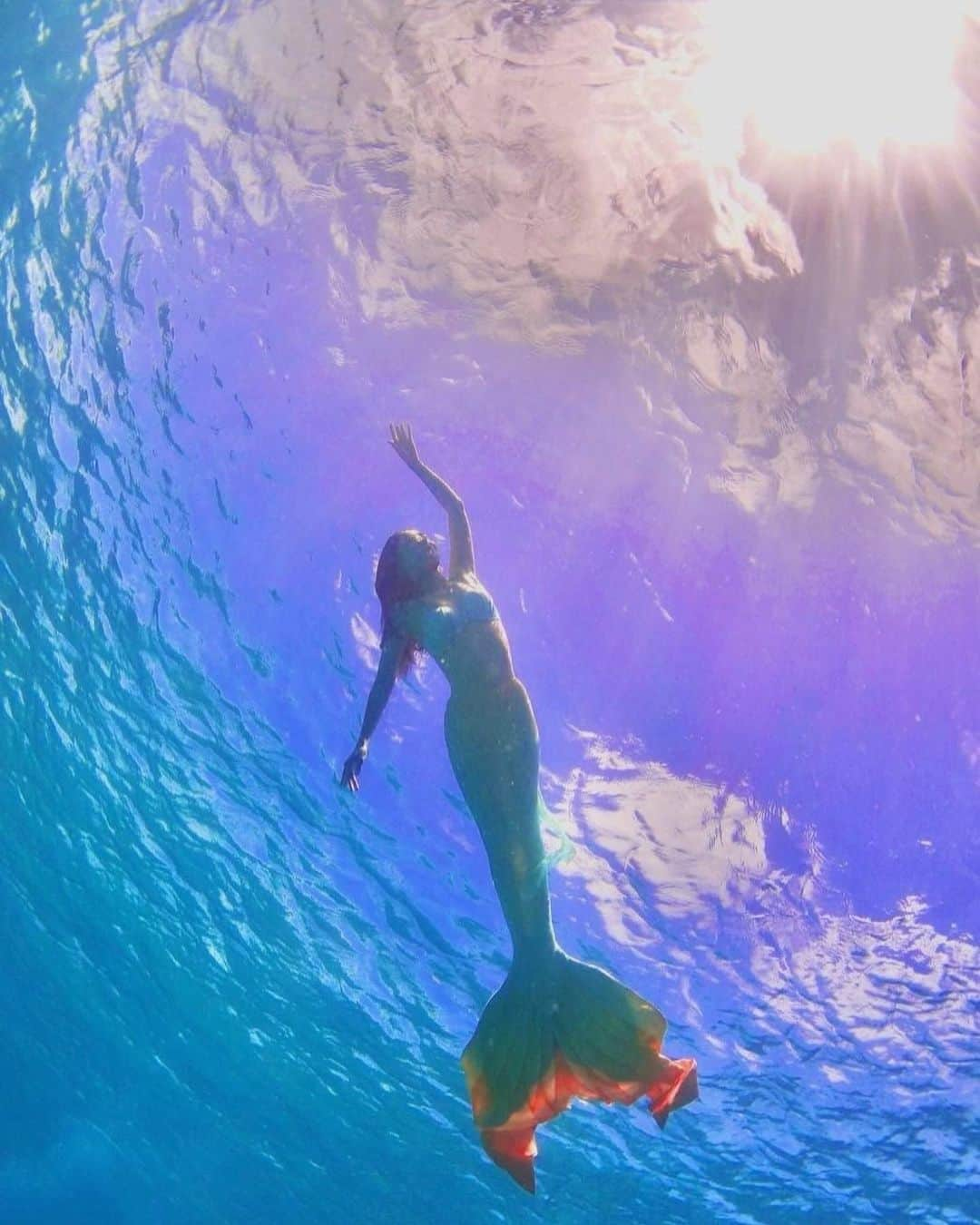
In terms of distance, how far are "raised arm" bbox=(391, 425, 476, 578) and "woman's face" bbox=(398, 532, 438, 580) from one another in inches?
11.0

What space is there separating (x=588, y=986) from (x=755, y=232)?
651 cm

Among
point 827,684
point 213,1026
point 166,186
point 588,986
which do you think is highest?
point 827,684

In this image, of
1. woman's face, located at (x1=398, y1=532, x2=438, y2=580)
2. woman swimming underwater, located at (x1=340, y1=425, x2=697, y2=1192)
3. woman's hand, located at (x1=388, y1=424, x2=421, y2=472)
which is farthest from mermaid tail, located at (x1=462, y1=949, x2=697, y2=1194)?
woman's hand, located at (x1=388, y1=424, x2=421, y2=472)

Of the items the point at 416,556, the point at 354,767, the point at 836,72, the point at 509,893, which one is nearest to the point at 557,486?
the point at 416,556

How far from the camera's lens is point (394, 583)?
556 centimetres

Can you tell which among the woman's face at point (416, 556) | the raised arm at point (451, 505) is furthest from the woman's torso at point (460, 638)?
the raised arm at point (451, 505)

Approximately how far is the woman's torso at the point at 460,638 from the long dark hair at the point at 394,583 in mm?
68

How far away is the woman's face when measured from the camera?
551cm

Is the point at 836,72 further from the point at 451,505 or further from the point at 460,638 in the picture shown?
the point at 460,638

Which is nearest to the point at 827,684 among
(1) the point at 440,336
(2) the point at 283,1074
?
(1) the point at 440,336

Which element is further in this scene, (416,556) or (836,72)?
(836,72)

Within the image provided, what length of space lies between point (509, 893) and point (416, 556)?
2.22 metres

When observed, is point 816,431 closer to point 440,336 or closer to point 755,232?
point 755,232

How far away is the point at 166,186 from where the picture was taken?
353 inches
